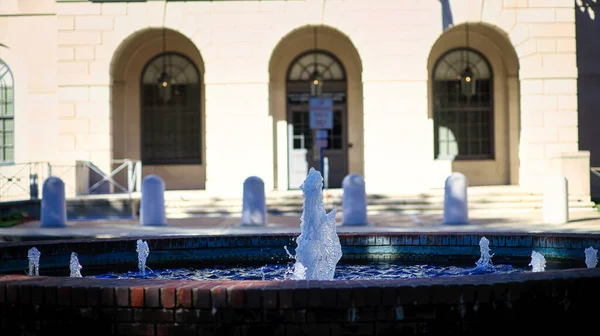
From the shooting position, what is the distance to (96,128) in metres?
21.7

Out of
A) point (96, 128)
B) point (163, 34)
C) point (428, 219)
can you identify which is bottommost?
point (428, 219)

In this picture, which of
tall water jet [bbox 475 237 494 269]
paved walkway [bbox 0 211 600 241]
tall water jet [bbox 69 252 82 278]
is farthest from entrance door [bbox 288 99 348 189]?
tall water jet [bbox 69 252 82 278]

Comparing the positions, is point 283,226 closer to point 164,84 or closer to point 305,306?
point 164,84

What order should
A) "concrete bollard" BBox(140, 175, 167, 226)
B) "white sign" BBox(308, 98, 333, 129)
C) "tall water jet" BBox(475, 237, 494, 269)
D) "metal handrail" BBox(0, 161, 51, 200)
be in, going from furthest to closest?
"metal handrail" BBox(0, 161, 51, 200)
"white sign" BBox(308, 98, 333, 129)
"concrete bollard" BBox(140, 175, 167, 226)
"tall water jet" BBox(475, 237, 494, 269)

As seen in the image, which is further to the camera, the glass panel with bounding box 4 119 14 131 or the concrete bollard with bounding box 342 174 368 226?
the glass panel with bounding box 4 119 14 131

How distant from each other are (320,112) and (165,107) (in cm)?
681

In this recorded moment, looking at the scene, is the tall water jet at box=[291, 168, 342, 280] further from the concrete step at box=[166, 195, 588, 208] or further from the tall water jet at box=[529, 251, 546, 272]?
the concrete step at box=[166, 195, 588, 208]

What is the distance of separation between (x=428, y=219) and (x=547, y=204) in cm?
246

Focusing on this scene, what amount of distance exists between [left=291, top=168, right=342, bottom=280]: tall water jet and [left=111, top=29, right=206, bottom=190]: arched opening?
1617cm

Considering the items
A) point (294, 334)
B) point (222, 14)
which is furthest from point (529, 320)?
point (222, 14)

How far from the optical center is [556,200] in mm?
16250

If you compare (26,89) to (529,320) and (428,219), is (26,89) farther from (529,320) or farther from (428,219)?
(529,320)

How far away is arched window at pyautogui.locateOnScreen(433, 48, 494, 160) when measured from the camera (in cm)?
2425

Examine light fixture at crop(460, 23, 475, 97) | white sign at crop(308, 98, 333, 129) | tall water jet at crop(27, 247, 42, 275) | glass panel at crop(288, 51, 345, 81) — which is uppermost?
glass panel at crop(288, 51, 345, 81)
